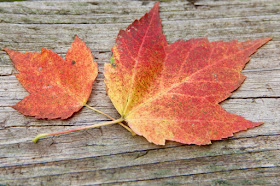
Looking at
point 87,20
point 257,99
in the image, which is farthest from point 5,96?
point 257,99

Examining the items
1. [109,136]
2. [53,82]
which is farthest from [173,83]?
[53,82]

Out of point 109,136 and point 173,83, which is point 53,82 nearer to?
point 109,136
